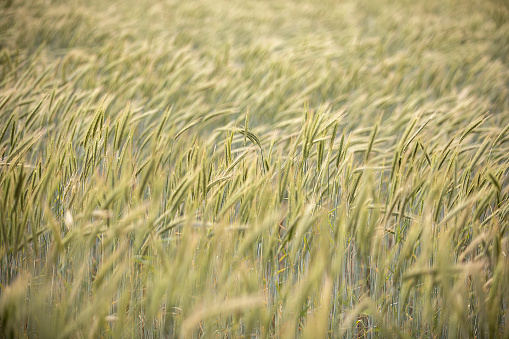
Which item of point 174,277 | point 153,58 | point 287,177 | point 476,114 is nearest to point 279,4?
point 153,58

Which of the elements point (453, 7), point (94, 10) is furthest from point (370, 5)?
point (94, 10)

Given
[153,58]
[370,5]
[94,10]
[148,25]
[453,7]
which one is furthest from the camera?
[370,5]

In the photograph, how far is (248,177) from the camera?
0.83 m

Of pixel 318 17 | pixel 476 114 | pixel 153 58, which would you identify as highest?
pixel 318 17

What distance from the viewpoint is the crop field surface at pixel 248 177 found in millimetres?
751

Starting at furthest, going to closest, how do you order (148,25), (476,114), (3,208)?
(148,25), (476,114), (3,208)

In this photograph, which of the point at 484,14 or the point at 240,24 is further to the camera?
the point at 484,14

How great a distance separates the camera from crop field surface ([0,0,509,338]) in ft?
2.46

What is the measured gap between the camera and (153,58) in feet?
7.70

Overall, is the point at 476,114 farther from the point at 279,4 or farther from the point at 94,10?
the point at 279,4

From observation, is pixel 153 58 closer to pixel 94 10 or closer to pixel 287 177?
pixel 287 177

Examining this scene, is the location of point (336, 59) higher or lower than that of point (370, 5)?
lower

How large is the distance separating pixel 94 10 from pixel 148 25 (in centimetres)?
105

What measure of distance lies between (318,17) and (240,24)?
1.76 metres
